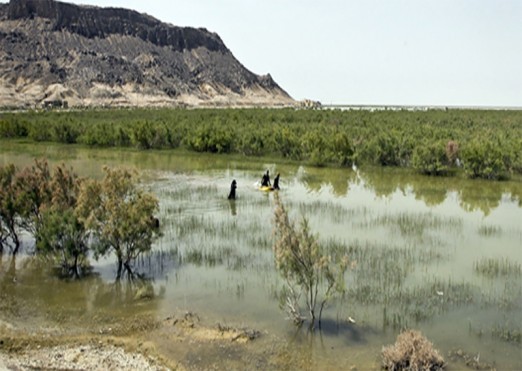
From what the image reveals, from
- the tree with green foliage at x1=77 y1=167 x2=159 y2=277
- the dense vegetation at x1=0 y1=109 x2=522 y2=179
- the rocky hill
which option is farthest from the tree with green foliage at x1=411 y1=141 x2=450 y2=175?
the rocky hill

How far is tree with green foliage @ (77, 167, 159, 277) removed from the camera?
1297 centimetres

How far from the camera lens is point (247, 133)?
42.0m

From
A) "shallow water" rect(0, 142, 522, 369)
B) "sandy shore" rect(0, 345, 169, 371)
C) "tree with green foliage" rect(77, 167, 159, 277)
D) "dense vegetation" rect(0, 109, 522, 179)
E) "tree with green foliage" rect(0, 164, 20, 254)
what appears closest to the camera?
"sandy shore" rect(0, 345, 169, 371)

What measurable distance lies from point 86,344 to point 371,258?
311 inches

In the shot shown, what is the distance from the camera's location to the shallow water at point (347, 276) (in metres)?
10.1

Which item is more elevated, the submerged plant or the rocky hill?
the rocky hill

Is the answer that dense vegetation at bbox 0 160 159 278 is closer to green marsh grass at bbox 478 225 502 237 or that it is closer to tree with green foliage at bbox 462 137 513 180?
green marsh grass at bbox 478 225 502 237

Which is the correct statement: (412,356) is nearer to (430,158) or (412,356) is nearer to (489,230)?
(489,230)

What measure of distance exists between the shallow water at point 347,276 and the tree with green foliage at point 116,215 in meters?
0.79

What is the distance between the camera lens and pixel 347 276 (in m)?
13.0

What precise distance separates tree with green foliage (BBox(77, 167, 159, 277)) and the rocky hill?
101m

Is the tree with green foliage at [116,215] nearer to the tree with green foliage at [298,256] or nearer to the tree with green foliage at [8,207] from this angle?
the tree with green foliage at [8,207]

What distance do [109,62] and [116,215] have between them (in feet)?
430

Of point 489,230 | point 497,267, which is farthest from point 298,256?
point 489,230
